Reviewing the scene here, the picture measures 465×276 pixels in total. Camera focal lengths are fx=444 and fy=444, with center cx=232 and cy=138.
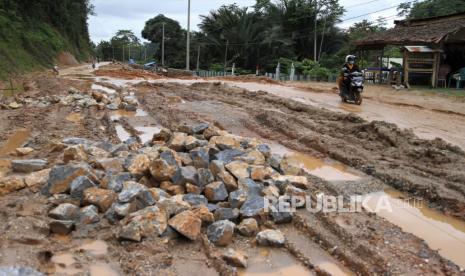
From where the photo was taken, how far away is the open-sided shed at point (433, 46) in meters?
18.7

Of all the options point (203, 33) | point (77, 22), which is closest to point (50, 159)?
point (203, 33)

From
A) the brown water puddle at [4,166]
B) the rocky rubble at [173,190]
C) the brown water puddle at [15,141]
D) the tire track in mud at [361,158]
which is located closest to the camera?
the tire track in mud at [361,158]

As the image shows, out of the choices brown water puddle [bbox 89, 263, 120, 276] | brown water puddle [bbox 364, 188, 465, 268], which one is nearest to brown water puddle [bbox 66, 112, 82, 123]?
brown water puddle [bbox 89, 263, 120, 276]

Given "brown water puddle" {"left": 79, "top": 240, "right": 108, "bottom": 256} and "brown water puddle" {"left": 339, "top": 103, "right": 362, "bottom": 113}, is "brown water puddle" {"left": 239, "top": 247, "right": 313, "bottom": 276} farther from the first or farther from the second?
"brown water puddle" {"left": 339, "top": 103, "right": 362, "bottom": 113}

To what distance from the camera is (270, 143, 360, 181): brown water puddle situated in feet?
20.0

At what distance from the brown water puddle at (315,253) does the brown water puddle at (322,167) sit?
196cm

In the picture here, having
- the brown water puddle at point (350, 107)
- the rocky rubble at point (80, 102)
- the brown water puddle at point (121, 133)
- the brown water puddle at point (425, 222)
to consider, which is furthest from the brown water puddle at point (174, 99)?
the brown water puddle at point (425, 222)

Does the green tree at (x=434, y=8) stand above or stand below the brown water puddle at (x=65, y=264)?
above

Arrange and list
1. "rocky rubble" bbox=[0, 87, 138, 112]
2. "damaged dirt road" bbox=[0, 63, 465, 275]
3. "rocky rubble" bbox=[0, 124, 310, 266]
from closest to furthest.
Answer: "damaged dirt road" bbox=[0, 63, 465, 275], "rocky rubble" bbox=[0, 124, 310, 266], "rocky rubble" bbox=[0, 87, 138, 112]

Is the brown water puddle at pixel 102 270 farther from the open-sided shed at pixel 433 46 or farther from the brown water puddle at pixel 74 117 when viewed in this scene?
the open-sided shed at pixel 433 46

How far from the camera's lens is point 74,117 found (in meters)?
10.8

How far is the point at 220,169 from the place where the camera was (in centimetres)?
514

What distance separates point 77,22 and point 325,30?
3900 centimetres

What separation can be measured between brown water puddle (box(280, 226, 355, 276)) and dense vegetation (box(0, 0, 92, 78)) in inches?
826
